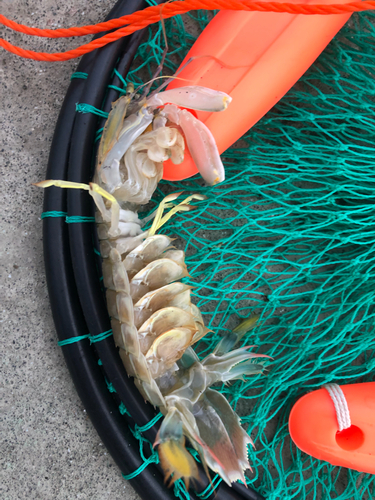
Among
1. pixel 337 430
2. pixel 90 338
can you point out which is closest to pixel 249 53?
pixel 90 338

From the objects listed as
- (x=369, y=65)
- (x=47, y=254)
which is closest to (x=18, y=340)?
(x=47, y=254)

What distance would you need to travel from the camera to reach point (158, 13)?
79 centimetres

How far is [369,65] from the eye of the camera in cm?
93

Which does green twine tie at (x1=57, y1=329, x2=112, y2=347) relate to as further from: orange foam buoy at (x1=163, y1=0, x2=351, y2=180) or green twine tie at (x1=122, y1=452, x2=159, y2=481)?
orange foam buoy at (x1=163, y1=0, x2=351, y2=180)

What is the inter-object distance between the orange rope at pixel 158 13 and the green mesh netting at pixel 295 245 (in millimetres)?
113

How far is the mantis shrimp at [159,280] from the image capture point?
0.74 metres

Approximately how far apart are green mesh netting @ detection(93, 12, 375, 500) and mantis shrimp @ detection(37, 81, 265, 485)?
15 centimetres

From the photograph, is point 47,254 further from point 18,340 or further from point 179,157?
point 179,157

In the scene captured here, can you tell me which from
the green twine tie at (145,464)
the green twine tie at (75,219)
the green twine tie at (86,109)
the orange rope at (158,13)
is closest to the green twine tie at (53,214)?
the green twine tie at (75,219)

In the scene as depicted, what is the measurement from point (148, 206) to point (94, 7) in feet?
1.68

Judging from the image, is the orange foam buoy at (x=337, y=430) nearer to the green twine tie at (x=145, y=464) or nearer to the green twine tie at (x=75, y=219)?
the green twine tie at (x=145, y=464)

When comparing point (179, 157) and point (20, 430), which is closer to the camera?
point (179, 157)

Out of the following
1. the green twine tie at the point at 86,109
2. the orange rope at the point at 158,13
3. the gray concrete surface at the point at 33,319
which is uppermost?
the orange rope at the point at 158,13

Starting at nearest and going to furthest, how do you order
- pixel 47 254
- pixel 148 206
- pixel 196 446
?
pixel 196 446 < pixel 47 254 < pixel 148 206
